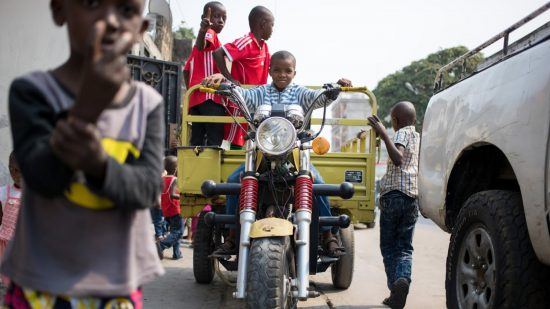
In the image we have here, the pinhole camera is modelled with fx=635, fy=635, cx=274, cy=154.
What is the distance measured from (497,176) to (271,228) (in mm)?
1565

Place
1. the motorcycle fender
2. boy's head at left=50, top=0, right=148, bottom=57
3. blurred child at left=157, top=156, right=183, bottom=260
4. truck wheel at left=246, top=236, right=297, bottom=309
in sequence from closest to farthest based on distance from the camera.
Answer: boy's head at left=50, top=0, right=148, bottom=57, truck wheel at left=246, top=236, right=297, bottom=309, the motorcycle fender, blurred child at left=157, top=156, right=183, bottom=260

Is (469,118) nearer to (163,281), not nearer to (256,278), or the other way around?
(256,278)

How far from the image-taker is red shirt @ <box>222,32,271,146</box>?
20.0ft

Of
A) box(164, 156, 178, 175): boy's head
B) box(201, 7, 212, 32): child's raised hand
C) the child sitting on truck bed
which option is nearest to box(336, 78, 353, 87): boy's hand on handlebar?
the child sitting on truck bed

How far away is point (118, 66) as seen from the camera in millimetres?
1385

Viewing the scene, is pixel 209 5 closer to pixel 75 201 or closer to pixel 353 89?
pixel 353 89

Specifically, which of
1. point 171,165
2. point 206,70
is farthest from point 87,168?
point 171,165

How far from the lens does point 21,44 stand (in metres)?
6.91

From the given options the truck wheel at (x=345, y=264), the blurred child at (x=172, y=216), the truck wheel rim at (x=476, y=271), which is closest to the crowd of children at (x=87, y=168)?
the truck wheel rim at (x=476, y=271)

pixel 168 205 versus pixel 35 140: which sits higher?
pixel 35 140

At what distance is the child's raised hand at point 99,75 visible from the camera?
1.36 metres

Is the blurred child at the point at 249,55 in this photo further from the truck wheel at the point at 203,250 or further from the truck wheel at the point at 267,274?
the truck wheel at the point at 267,274

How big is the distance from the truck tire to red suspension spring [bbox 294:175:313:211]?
0.94m

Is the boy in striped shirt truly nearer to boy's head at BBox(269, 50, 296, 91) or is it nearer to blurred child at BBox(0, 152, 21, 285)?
boy's head at BBox(269, 50, 296, 91)
